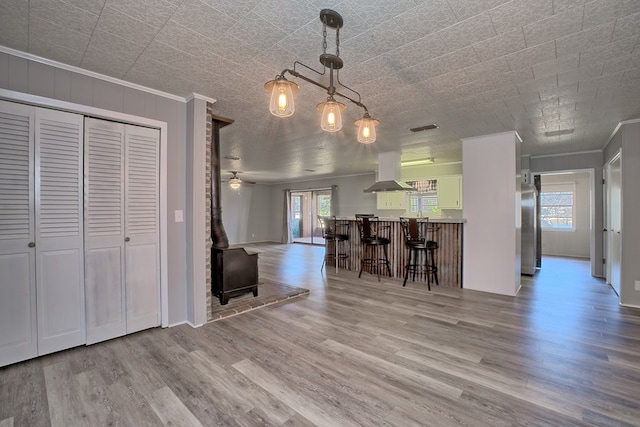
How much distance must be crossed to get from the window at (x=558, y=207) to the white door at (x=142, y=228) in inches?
378

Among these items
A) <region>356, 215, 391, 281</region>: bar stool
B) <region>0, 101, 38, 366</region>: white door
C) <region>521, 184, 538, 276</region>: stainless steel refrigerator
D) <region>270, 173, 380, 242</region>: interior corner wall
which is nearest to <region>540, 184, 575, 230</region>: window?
<region>521, 184, 538, 276</region>: stainless steel refrigerator

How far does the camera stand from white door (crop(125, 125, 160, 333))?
2822mm

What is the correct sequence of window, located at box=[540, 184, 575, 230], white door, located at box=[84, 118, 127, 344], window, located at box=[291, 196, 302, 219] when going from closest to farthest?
1. white door, located at box=[84, 118, 127, 344]
2. window, located at box=[540, 184, 575, 230]
3. window, located at box=[291, 196, 302, 219]

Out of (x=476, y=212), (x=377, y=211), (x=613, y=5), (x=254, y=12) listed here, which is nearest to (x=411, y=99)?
(x=613, y=5)

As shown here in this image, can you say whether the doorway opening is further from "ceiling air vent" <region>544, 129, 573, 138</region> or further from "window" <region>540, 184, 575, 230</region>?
"ceiling air vent" <region>544, 129, 573, 138</region>

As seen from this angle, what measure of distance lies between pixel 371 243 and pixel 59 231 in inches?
166

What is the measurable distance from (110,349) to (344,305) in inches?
99.4

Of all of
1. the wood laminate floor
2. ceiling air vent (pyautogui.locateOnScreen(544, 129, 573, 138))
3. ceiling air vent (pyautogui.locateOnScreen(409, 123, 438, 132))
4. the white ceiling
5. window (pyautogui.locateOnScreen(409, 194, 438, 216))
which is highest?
ceiling air vent (pyautogui.locateOnScreen(409, 123, 438, 132))

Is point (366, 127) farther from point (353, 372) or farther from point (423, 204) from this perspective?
point (423, 204)

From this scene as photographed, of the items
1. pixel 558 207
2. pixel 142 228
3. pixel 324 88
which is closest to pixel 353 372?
pixel 324 88

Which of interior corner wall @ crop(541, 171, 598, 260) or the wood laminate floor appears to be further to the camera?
interior corner wall @ crop(541, 171, 598, 260)

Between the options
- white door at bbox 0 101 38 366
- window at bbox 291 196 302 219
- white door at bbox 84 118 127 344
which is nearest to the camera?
white door at bbox 0 101 38 366

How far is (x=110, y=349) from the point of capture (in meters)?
2.57

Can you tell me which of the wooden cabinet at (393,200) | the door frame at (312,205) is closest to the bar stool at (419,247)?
the wooden cabinet at (393,200)
